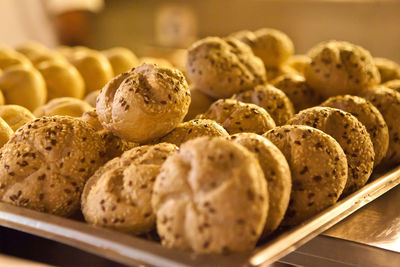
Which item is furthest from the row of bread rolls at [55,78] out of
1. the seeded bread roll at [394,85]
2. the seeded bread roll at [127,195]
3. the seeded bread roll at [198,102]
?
the seeded bread roll at [394,85]

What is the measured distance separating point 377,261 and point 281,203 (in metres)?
0.39

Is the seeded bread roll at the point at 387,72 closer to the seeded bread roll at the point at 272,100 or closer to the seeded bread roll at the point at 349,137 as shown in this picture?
the seeded bread roll at the point at 272,100

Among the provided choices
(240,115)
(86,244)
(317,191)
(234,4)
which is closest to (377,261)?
(317,191)

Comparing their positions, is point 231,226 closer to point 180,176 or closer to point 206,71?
point 180,176

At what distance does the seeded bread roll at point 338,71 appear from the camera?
1868mm

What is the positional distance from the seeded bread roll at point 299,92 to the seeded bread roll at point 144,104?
0.62 m

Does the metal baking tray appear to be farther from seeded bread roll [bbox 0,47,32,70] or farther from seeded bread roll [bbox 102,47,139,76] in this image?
seeded bread roll [bbox 102,47,139,76]

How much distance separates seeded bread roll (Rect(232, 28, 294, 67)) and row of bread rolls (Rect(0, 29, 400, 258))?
37 centimetres

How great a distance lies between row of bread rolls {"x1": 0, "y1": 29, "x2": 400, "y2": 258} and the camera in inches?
40.4

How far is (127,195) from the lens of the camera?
1182 millimetres

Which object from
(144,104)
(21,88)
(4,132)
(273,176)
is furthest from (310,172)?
(21,88)

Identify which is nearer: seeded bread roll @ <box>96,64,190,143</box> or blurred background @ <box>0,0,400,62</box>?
seeded bread roll @ <box>96,64,190,143</box>

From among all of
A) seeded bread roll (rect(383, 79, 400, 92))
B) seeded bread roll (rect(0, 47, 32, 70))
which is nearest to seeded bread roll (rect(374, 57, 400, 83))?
seeded bread roll (rect(383, 79, 400, 92))

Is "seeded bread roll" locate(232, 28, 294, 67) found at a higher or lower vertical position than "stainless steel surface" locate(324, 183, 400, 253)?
higher
